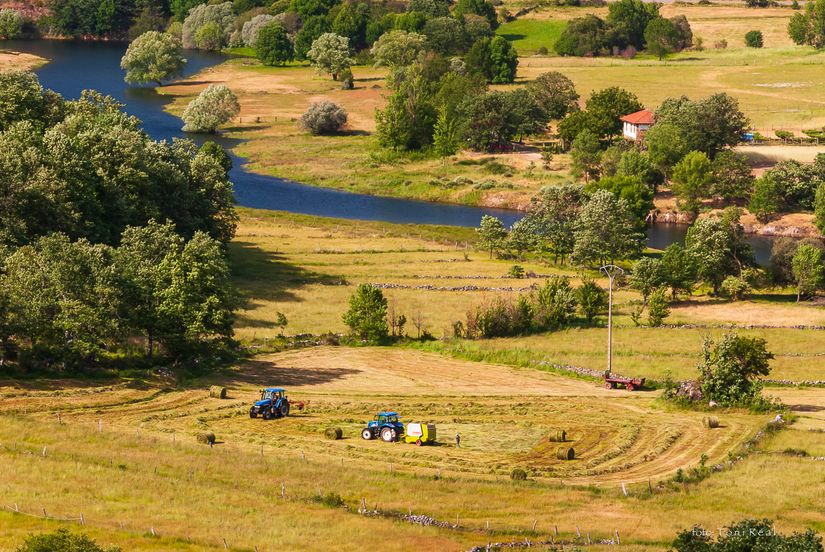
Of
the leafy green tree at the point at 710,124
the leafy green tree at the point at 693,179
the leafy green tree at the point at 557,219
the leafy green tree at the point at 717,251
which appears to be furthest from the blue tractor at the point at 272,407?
the leafy green tree at the point at 710,124

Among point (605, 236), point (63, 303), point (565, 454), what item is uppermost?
point (63, 303)

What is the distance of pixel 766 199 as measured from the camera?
570 ft

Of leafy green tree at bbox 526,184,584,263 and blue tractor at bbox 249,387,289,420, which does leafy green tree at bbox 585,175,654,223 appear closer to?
leafy green tree at bbox 526,184,584,263

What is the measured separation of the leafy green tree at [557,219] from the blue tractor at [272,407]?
63.2 m

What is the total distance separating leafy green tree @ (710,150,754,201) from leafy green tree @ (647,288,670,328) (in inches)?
2422

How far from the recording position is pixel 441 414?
94.2 meters

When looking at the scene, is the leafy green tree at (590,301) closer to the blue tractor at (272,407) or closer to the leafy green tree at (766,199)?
the blue tractor at (272,407)

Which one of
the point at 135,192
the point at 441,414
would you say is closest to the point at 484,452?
the point at 441,414

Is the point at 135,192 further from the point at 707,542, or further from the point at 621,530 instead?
the point at 707,542

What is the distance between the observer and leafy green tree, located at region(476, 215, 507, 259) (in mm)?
149875

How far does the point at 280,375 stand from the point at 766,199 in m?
90.6

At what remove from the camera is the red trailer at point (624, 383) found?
10225 cm

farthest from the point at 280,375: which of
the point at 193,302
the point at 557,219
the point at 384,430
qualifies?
the point at 557,219

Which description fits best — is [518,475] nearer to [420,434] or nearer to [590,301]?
[420,434]
